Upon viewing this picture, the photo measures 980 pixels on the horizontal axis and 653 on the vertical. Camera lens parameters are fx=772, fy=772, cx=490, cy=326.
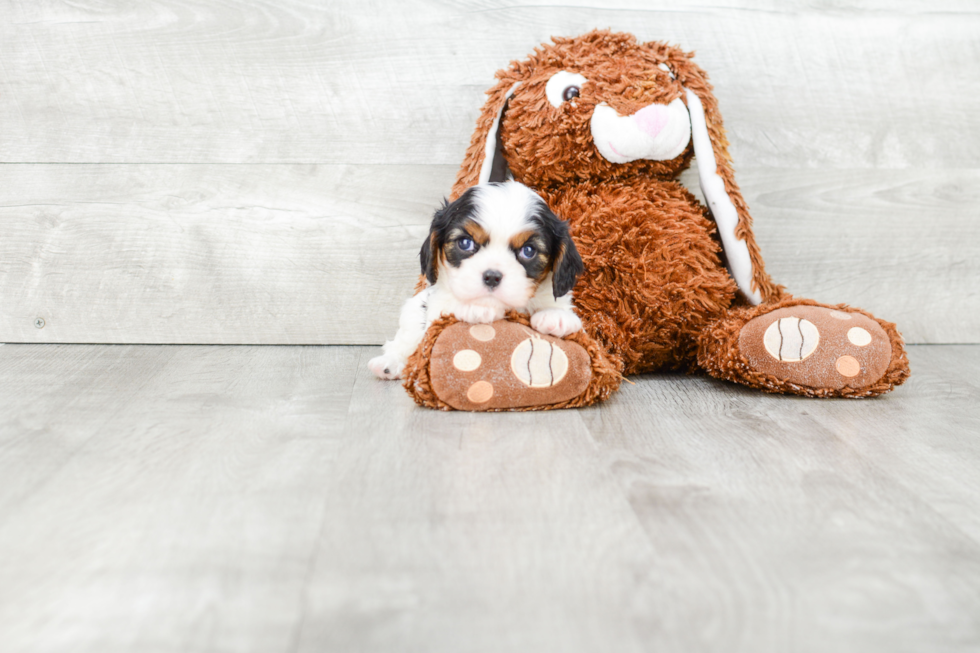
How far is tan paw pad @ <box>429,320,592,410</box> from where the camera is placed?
122cm

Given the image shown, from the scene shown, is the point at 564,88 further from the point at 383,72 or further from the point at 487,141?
the point at 383,72

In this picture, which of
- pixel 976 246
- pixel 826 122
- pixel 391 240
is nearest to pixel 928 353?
pixel 976 246

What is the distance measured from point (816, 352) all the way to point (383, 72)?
1.13m

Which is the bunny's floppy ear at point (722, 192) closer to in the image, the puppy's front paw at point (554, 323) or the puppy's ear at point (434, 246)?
the puppy's front paw at point (554, 323)

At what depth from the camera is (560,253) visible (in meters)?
1.27

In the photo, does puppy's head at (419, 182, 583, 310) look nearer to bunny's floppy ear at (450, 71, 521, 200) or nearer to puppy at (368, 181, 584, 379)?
puppy at (368, 181, 584, 379)

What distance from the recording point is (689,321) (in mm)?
1513

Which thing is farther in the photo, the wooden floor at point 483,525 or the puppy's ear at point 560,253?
the puppy's ear at point 560,253

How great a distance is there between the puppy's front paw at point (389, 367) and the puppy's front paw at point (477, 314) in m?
0.28

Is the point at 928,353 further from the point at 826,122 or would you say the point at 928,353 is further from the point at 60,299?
the point at 60,299

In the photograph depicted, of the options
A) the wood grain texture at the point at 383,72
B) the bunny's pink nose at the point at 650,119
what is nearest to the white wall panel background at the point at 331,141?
the wood grain texture at the point at 383,72

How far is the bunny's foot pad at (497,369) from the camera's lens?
4.00 ft

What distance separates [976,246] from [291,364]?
1.68 meters

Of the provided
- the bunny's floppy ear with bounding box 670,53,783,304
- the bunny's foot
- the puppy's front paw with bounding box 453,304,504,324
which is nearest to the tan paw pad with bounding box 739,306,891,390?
the bunny's foot
